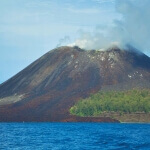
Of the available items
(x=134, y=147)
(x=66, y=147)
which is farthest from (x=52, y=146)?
(x=134, y=147)

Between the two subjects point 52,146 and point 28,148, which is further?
point 52,146

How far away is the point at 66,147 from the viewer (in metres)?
79.4

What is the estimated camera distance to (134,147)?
80.8m

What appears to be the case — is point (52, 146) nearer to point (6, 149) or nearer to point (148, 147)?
point (6, 149)

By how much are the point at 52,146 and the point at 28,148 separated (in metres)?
6.39

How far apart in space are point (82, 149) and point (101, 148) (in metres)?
3.65

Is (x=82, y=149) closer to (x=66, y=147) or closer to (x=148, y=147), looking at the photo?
(x=66, y=147)

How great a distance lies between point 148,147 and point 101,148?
985 cm

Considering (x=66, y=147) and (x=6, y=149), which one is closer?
(x=6, y=149)

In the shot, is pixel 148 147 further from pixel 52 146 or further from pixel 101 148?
pixel 52 146

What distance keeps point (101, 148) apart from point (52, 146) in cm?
965

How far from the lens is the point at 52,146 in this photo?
80.8 meters

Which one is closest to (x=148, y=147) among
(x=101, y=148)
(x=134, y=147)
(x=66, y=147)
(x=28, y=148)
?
(x=134, y=147)

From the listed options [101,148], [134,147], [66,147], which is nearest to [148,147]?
[134,147]
